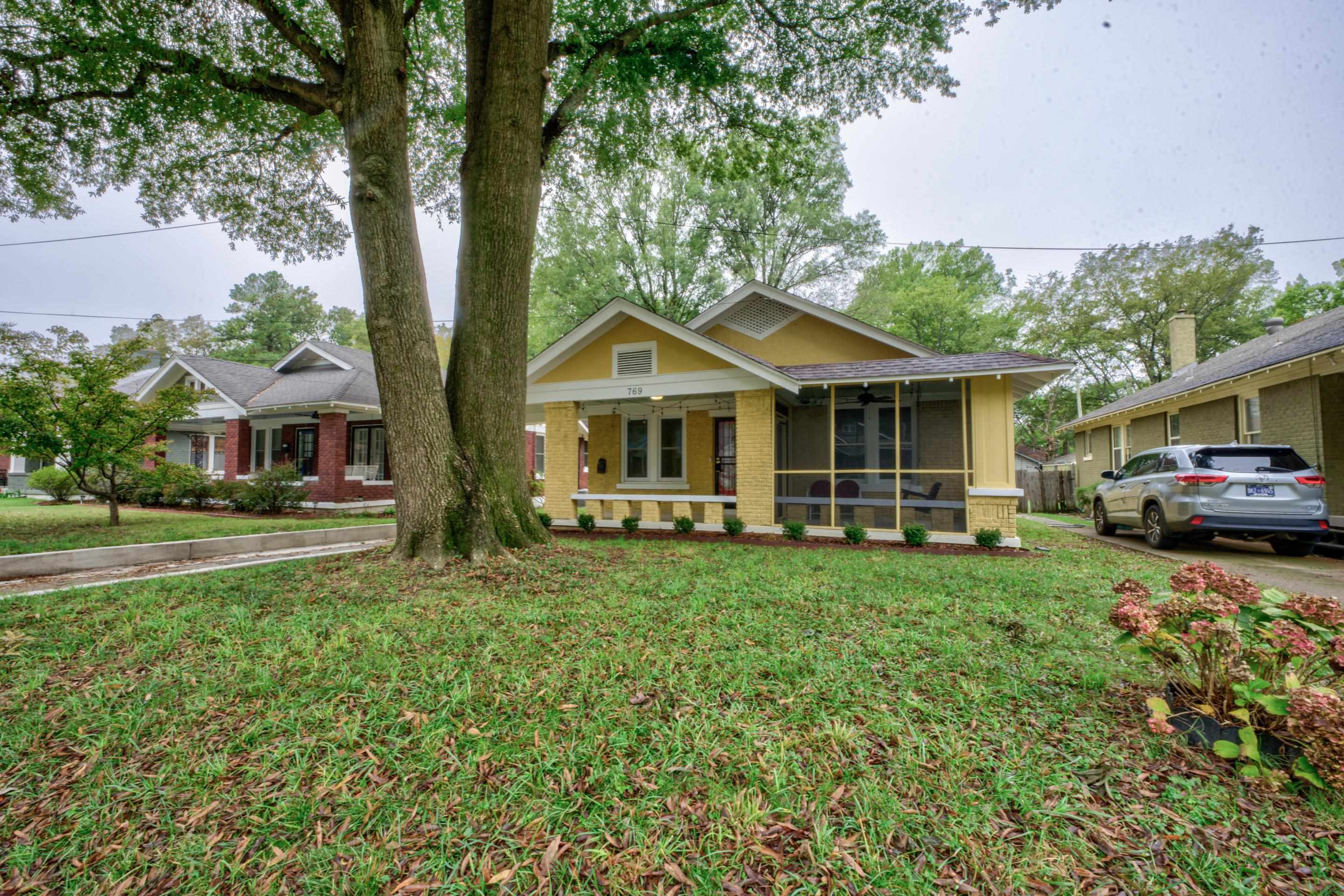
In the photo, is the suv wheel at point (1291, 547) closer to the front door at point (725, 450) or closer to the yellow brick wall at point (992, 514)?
the yellow brick wall at point (992, 514)

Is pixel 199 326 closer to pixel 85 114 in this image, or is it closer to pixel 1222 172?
pixel 85 114

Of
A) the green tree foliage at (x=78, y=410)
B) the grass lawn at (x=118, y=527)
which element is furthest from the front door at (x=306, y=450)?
the green tree foliage at (x=78, y=410)

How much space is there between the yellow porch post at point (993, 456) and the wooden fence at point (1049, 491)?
1282 centimetres

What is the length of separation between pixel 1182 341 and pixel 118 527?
31.3 meters

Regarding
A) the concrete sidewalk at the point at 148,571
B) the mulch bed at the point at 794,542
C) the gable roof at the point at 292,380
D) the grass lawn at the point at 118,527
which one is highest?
the gable roof at the point at 292,380

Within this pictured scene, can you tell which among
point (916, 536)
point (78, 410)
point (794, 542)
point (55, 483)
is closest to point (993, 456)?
point (916, 536)

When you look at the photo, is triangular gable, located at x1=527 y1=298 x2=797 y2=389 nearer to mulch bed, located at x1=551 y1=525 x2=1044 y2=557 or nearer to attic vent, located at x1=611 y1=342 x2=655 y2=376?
attic vent, located at x1=611 y1=342 x2=655 y2=376

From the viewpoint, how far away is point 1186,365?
1891 centimetres

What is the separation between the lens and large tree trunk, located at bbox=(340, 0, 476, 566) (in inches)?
216

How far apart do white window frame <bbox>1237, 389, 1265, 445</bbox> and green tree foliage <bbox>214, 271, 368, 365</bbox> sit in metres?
45.8

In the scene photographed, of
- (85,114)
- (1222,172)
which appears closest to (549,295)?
(85,114)

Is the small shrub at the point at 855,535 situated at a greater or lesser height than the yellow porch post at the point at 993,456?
lesser

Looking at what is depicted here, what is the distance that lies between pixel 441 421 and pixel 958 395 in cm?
1044

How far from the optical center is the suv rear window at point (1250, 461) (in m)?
7.92
